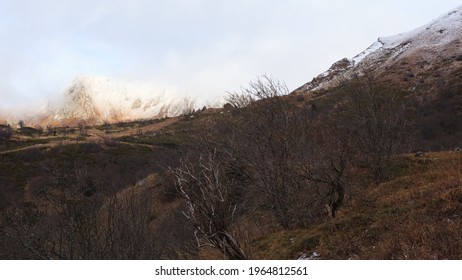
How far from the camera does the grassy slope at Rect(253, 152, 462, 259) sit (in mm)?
5051

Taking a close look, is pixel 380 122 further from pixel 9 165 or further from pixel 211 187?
pixel 9 165

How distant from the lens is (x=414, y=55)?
258 feet

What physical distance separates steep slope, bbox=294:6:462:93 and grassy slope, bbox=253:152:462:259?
4988 centimetres

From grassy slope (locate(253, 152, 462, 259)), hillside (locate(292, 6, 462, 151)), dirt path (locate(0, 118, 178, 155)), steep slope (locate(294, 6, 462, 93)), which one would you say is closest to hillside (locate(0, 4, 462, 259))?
grassy slope (locate(253, 152, 462, 259))

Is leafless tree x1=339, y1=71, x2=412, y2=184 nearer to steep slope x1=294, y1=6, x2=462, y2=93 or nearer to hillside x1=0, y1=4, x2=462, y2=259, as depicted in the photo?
hillside x1=0, y1=4, x2=462, y2=259

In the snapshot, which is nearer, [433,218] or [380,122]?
[433,218]

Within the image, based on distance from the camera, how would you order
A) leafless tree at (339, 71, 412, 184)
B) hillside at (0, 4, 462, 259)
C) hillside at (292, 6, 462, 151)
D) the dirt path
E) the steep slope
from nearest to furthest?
hillside at (0, 4, 462, 259), leafless tree at (339, 71, 412, 184), hillside at (292, 6, 462, 151), the steep slope, the dirt path

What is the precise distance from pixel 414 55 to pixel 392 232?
83747 mm

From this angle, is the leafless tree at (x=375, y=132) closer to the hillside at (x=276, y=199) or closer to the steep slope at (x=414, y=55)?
the hillside at (x=276, y=199)

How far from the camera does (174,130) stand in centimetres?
10125

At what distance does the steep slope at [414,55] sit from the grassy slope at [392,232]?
4988cm

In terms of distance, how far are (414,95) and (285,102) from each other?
49.2 metres
